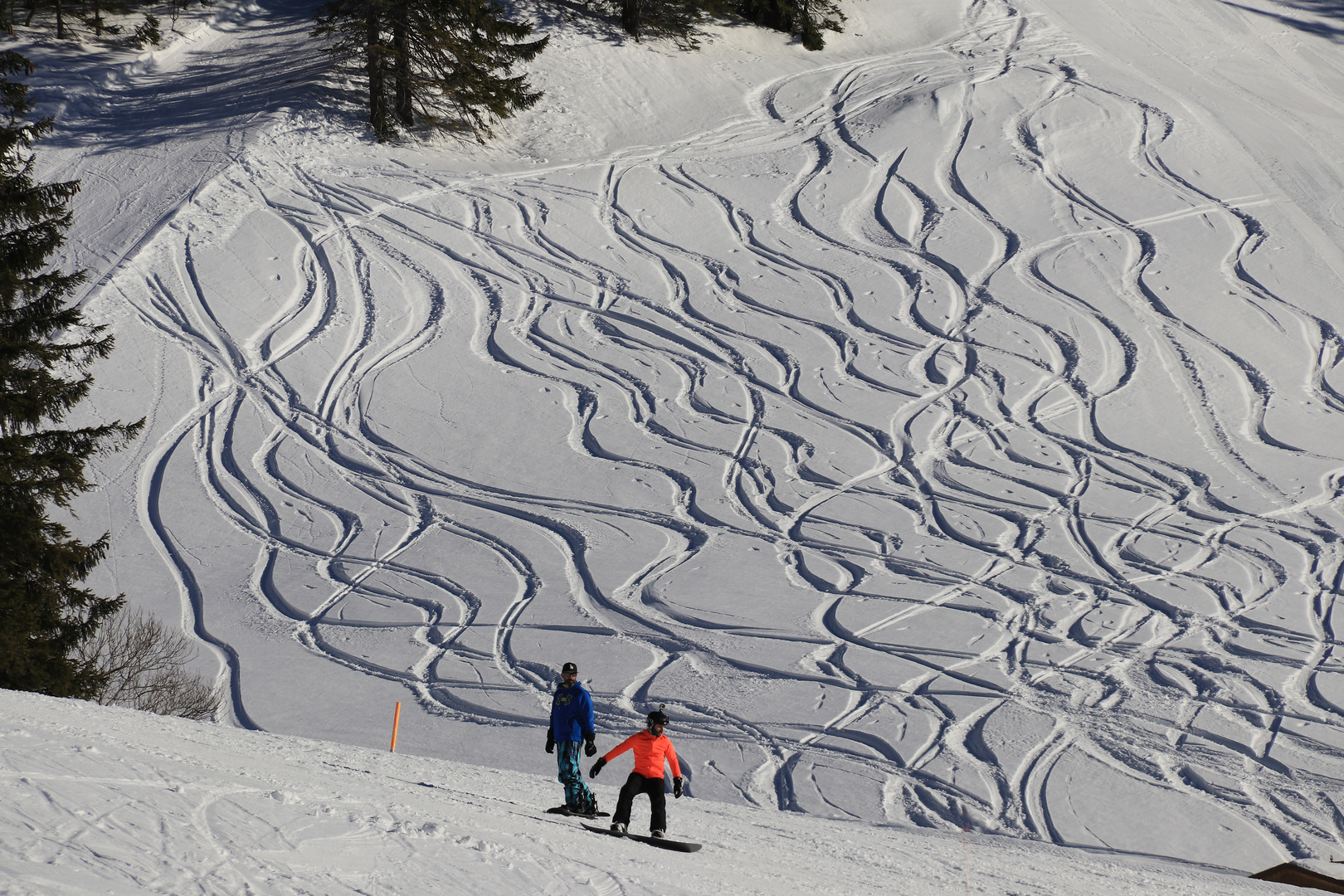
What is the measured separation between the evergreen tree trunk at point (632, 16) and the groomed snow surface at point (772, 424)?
0.61m

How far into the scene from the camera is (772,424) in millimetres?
18391

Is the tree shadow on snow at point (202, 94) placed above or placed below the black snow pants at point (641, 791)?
above

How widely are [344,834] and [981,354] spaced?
53.6ft

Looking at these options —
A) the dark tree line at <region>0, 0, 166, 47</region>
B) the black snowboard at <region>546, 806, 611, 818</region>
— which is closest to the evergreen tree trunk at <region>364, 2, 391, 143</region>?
the dark tree line at <region>0, 0, 166, 47</region>

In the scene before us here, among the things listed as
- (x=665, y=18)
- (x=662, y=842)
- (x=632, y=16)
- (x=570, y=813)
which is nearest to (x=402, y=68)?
(x=632, y=16)

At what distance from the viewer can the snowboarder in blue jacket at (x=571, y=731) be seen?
7742mm

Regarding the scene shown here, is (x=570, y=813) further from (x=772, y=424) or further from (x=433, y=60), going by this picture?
(x=433, y=60)

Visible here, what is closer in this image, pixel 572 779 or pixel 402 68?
pixel 572 779

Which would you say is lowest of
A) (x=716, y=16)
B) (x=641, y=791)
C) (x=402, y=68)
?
(x=641, y=791)

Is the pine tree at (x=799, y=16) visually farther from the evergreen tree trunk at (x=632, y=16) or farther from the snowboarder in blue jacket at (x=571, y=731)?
the snowboarder in blue jacket at (x=571, y=731)

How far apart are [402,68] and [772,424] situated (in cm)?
1276

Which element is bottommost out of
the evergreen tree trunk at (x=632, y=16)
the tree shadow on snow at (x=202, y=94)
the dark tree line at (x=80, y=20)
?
the tree shadow on snow at (x=202, y=94)

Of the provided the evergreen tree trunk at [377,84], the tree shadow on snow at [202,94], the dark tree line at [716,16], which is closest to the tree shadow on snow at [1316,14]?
the dark tree line at [716,16]

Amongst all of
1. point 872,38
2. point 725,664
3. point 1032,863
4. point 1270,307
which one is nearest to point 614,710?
point 725,664
